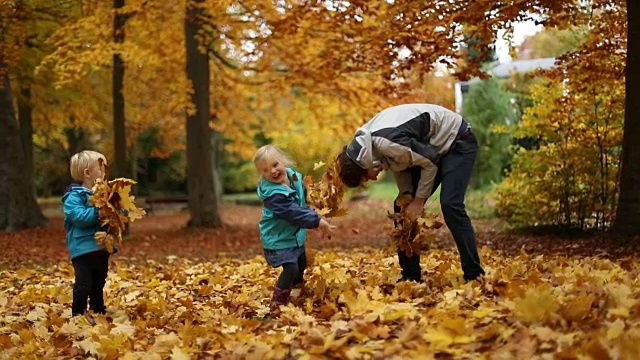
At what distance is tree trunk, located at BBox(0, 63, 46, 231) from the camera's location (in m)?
15.9

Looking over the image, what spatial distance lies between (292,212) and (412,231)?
A: 3.30 feet

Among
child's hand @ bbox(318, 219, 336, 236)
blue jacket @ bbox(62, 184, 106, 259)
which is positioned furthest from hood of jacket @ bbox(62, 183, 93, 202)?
child's hand @ bbox(318, 219, 336, 236)

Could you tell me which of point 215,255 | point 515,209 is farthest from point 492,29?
point 215,255

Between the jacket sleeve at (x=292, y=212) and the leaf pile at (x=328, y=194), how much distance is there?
0.38m

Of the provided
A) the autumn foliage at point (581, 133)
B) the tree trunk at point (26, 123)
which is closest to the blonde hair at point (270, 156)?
the autumn foliage at point (581, 133)

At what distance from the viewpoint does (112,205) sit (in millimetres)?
5203

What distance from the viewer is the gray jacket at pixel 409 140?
4910 mm

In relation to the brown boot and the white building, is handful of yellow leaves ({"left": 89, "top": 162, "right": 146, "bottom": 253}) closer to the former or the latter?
the brown boot

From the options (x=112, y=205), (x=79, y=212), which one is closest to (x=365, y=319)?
(x=112, y=205)

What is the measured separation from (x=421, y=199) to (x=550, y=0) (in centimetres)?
515

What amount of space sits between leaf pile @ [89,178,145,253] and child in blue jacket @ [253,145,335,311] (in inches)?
37.1

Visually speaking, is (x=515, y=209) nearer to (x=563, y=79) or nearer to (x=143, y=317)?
(x=563, y=79)

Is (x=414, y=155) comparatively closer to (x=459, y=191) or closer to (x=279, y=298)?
(x=459, y=191)

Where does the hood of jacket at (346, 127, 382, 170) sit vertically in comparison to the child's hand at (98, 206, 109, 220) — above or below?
above
